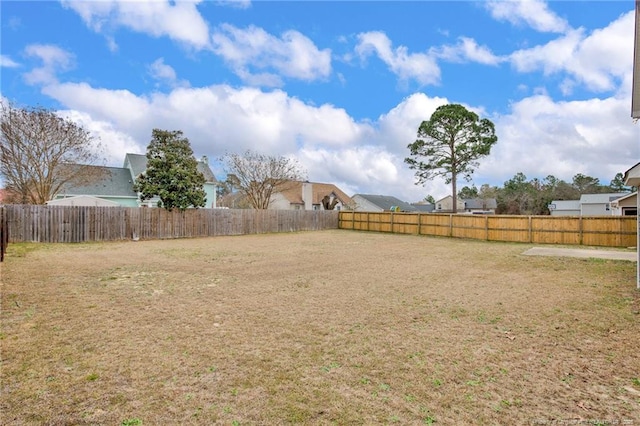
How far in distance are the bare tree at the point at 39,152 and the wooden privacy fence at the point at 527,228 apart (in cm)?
1814

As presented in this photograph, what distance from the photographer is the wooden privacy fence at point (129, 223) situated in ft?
43.3

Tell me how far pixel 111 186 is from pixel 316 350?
24144 mm

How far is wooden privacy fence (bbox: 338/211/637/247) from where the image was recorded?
13.9 meters

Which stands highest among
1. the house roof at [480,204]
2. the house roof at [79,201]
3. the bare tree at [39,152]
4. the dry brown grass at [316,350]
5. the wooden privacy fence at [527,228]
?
the bare tree at [39,152]

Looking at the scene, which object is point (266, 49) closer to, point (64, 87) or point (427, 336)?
point (64, 87)

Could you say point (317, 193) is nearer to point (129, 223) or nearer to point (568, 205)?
point (129, 223)

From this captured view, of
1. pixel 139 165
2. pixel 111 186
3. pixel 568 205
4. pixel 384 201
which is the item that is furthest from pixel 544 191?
pixel 111 186

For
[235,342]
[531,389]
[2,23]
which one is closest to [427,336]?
[531,389]

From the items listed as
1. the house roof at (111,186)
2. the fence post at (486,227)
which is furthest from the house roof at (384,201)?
the house roof at (111,186)

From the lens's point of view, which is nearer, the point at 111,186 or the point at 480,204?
the point at 111,186

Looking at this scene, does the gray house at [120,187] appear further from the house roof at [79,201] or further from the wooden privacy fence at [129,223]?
the wooden privacy fence at [129,223]

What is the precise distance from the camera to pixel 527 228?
15875 millimetres

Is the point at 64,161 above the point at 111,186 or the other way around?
above

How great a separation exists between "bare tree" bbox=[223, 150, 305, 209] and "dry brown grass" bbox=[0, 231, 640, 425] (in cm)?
1986
